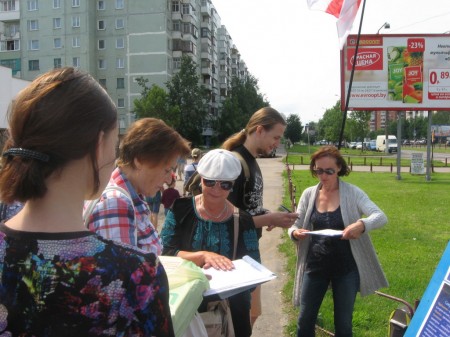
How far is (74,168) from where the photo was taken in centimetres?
118

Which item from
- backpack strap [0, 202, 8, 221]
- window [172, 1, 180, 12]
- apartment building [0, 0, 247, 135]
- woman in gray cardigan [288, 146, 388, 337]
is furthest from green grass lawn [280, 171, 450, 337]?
window [172, 1, 180, 12]

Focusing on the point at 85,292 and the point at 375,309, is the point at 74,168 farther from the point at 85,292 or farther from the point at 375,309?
the point at 375,309

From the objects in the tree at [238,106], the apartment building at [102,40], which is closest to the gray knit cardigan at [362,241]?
the apartment building at [102,40]

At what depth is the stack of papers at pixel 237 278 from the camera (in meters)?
1.99

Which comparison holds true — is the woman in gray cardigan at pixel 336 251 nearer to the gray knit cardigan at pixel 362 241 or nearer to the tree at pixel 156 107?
the gray knit cardigan at pixel 362 241

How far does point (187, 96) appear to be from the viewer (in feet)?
194

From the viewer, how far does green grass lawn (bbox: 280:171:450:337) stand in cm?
462

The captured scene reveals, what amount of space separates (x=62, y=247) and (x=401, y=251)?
718 cm

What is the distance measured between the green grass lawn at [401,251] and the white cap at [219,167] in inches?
83.8

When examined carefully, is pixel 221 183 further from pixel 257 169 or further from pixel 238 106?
pixel 238 106

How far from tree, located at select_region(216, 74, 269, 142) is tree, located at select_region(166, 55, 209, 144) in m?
6.42

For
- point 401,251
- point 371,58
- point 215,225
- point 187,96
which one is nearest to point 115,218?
point 215,225

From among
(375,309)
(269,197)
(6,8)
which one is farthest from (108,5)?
(375,309)

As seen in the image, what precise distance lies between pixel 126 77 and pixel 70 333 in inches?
2408
